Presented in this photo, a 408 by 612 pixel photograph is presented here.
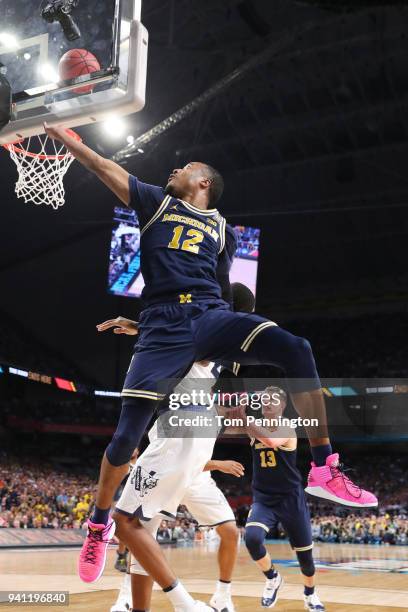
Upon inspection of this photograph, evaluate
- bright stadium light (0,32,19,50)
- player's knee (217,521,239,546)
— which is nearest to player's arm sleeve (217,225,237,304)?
player's knee (217,521,239,546)

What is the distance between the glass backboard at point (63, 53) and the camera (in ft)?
15.3

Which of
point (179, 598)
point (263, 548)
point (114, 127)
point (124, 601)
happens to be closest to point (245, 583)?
point (263, 548)

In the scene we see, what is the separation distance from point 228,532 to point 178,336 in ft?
8.06

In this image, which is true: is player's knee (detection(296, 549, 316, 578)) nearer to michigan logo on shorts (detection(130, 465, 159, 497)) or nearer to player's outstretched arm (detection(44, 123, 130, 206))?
michigan logo on shorts (detection(130, 465, 159, 497))

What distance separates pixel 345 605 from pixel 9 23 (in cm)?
588

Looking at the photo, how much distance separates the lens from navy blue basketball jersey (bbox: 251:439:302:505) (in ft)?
22.3

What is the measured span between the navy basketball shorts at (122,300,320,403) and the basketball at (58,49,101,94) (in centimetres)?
219

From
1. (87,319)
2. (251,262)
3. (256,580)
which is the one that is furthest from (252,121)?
(256,580)

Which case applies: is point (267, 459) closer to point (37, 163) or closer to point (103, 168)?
point (103, 168)

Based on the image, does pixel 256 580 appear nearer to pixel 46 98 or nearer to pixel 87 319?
pixel 46 98

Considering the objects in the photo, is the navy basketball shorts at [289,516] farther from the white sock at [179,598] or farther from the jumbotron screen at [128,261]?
the jumbotron screen at [128,261]

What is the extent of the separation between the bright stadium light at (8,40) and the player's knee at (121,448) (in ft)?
11.6

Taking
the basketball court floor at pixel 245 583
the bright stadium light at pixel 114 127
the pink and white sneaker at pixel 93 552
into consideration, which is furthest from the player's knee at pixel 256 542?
the bright stadium light at pixel 114 127

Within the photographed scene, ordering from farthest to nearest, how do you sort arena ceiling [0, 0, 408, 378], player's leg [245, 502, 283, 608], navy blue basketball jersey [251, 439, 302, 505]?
1. arena ceiling [0, 0, 408, 378]
2. navy blue basketball jersey [251, 439, 302, 505]
3. player's leg [245, 502, 283, 608]
